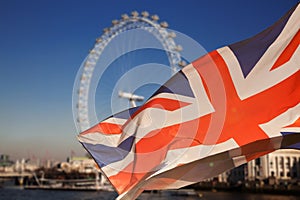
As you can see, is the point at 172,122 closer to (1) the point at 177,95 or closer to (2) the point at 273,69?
(1) the point at 177,95

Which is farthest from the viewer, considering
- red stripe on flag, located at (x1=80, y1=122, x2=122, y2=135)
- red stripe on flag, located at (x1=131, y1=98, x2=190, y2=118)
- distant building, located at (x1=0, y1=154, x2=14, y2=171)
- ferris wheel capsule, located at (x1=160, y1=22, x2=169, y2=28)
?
distant building, located at (x1=0, y1=154, x2=14, y2=171)

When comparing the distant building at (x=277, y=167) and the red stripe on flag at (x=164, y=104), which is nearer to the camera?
the red stripe on flag at (x=164, y=104)

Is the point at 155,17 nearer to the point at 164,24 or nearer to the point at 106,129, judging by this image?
the point at 164,24

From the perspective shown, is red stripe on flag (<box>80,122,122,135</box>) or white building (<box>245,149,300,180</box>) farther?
white building (<box>245,149,300,180</box>)

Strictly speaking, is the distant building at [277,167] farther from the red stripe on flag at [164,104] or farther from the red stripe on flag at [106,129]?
the red stripe on flag at [164,104]

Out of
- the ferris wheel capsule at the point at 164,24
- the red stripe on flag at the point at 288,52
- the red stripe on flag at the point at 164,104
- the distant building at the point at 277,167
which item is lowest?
the distant building at the point at 277,167

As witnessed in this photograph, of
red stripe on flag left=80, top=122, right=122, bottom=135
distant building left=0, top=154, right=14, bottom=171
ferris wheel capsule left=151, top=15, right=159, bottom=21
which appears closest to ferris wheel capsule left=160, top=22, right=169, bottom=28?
ferris wheel capsule left=151, top=15, right=159, bottom=21

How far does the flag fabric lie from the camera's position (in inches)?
189

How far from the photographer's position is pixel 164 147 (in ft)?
17.5

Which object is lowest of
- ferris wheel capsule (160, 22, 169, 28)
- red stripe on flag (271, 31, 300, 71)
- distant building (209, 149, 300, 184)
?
distant building (209, 149, 300, 184)

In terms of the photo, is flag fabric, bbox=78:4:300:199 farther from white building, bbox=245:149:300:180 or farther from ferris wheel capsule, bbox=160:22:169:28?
white building, bbox=245:149:300:180

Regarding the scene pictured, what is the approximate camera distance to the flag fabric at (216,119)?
4.81 m

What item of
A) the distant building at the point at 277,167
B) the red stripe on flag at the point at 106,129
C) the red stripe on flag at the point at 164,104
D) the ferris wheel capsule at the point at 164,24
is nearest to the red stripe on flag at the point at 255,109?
the red stripe on flag at the point at 164,104

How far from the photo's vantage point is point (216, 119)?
517 centimetres
